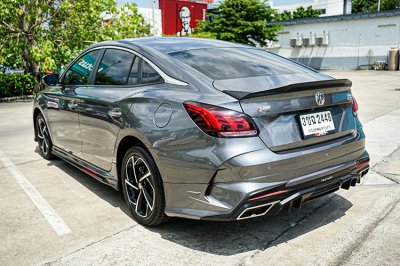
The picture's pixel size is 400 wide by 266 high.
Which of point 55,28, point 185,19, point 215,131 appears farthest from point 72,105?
point 185,19

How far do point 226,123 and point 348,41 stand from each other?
37.4 m

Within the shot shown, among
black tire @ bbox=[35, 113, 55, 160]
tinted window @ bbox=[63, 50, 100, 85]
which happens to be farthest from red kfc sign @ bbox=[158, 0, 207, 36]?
tinted window @ bbox=[63, 50, 100, 85]

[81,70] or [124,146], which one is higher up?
[81,70]

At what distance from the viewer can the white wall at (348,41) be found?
114ft

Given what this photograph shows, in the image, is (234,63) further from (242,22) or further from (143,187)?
(242,22)

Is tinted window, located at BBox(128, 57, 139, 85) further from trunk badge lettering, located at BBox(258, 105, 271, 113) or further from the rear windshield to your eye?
trunk badge lettering, located at BBox(258, 105, 271, 113)

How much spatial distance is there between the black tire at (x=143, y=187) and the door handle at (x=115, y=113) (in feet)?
1.11

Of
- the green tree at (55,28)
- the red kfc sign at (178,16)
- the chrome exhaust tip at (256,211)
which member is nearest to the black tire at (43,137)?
the chrome exhaust tip at (256,211)

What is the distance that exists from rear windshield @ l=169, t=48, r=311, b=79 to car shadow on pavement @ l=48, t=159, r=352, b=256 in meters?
1.27

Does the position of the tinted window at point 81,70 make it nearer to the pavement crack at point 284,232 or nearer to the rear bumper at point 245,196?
the rear bumper at point 245,196

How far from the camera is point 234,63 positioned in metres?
3.68

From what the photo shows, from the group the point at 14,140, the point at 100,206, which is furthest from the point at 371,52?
the point at 100,206

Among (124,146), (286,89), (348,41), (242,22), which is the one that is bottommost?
(124,146)

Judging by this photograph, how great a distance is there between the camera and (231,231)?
3492 millimetres
